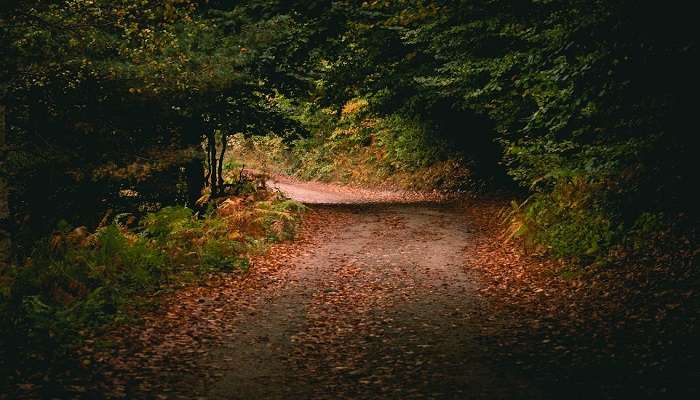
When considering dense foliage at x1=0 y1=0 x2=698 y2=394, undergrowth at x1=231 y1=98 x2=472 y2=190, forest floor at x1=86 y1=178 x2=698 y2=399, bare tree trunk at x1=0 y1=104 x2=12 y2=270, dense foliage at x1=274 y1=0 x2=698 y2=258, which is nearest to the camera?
forest floor at x1=86 y1=178 x2=698 y2=399

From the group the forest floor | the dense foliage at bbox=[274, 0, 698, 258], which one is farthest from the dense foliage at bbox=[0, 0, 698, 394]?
the forest floor

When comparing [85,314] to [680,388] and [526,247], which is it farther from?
[526,247]

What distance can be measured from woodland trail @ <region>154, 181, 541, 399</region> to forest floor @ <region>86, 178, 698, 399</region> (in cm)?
3

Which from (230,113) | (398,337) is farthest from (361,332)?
(230,113)

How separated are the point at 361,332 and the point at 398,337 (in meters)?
0.59

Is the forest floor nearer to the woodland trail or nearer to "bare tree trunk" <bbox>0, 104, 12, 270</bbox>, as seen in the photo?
the woodland trail

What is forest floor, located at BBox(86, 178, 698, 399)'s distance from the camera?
6.30 m

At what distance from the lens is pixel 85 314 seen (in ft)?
27.2

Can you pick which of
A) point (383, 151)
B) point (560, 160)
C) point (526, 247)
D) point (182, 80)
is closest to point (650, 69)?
point (560, 160)

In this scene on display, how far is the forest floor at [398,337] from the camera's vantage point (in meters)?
6.30

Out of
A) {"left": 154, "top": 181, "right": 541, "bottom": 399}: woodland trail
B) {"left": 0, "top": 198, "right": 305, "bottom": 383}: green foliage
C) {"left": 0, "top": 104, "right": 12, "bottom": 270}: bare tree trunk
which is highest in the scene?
{"left": 0, "top": 104, "right": 12, "bottom": 270}: bare tree trunk

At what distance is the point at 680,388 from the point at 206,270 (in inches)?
335

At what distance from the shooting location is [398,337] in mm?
8117

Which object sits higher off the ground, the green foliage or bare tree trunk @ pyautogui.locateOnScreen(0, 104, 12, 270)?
bare tree trunk @ pyautogui.locateOnScreen(0, 104, 12, 270)
